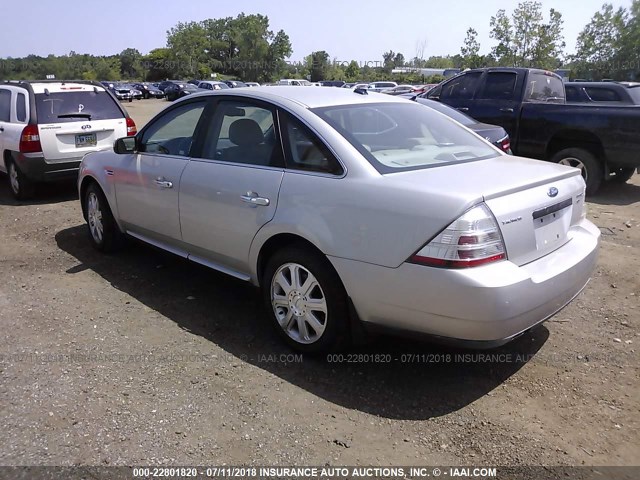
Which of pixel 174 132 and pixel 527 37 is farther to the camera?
pixel 527 37

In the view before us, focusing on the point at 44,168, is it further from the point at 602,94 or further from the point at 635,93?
the point at 635,93

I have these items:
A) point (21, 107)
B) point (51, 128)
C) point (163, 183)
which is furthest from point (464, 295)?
point (21, 107)

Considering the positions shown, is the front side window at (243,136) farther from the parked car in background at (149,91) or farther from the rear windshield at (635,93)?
the parked car in background at (149,91)

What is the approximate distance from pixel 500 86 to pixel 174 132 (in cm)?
695

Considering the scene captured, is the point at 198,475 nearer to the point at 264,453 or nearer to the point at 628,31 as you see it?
the point at 264,453

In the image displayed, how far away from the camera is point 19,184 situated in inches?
322

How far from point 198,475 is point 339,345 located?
117 centimetres

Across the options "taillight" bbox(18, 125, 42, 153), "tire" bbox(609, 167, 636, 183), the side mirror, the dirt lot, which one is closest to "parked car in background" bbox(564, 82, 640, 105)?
"tire" bbox(609, 167, 636, 183)

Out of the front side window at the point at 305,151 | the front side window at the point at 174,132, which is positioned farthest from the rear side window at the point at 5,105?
the front side window at the point at 305,151

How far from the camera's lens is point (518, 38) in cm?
4166

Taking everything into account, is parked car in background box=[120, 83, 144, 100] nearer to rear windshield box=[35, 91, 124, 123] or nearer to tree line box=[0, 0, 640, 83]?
tree line box=[0, 0, 640, 83]

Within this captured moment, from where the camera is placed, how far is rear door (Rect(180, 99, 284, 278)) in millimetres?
3727

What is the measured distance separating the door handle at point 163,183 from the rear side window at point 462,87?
286 inches

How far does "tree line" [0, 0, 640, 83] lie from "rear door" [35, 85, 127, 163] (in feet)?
129
